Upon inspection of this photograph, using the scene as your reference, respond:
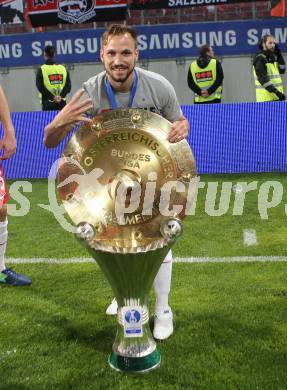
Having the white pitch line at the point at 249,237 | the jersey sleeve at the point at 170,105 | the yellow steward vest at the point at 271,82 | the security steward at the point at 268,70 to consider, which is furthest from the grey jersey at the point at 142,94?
the yellow steward vest at the point at 271,82

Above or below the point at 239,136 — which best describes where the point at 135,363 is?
above

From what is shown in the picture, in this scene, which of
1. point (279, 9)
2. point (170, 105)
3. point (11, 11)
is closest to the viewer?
point (170, 105)

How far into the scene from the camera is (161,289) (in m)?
2.62

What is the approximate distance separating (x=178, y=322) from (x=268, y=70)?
16.7 ft

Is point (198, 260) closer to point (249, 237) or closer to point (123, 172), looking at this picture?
point (249, 237)

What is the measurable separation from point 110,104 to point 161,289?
95cm

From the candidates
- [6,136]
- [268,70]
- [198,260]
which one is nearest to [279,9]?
[268,70]

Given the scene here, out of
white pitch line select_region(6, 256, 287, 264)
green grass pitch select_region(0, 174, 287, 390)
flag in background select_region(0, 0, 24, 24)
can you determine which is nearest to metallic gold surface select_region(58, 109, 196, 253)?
green grass pitch select_region(0, 174, 287, 390)

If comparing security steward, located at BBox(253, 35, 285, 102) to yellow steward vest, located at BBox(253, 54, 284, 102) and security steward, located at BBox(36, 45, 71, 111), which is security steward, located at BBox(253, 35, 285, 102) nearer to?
yellow steward vest, located at BBox(253, 54, 284, 102)

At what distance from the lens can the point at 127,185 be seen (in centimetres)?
215

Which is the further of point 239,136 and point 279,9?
point 279,9

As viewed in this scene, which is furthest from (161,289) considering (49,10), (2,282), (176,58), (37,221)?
(49,10)

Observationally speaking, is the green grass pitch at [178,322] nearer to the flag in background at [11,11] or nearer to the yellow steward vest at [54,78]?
the yellow steward vest at [54,78]

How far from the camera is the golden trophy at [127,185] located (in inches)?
84.2
